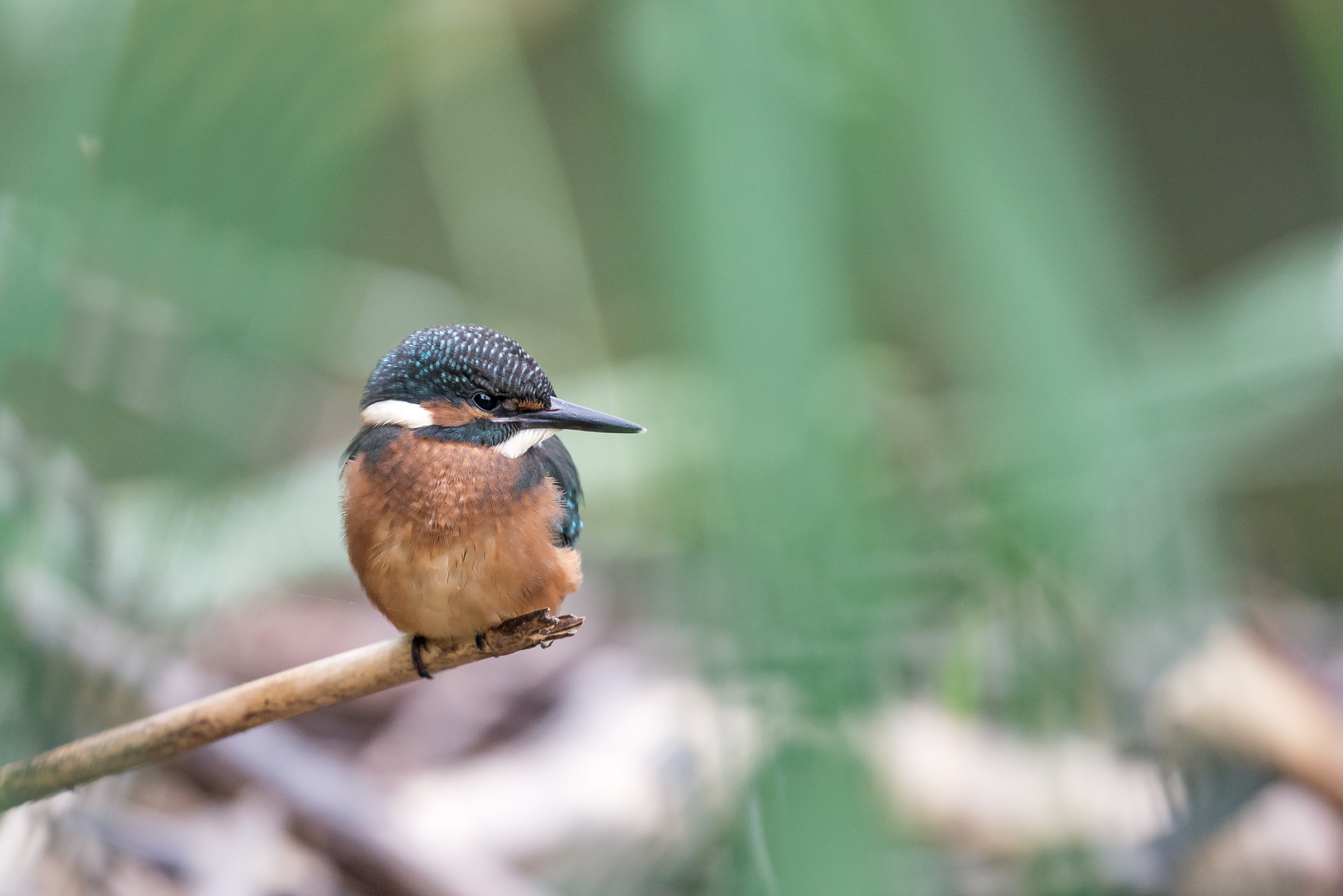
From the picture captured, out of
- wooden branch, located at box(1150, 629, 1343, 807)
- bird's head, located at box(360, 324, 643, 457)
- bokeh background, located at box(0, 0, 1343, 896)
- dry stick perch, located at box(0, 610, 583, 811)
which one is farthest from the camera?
wooden branch, located at box(1150, 629, 1343, 807)

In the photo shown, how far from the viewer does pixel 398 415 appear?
0.73m

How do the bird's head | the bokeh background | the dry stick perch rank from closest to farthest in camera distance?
1. the bokeh background
2. the dry stick perch
3. the bird's head

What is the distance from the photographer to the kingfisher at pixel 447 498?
0.67 m

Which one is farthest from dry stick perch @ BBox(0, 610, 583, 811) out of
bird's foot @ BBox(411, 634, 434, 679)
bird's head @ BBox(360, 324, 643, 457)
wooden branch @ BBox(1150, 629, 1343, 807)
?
wooden branch @ BBox(1150, 629, 1343, 807)

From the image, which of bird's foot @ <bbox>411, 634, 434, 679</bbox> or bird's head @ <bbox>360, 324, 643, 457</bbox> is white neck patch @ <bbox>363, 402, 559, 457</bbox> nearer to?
bird's head @ <bbox>360, 324, 643, 457</bbox>

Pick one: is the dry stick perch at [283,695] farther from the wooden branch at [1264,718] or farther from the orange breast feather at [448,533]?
the wooden branch at [1264,718]

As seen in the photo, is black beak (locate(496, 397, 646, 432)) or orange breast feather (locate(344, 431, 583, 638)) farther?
orange breast feather (locate(344, 431, 583, 638))

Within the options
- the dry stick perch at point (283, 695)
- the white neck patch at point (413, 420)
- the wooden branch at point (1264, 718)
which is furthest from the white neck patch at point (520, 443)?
the wooden branch at point (1264, 718)

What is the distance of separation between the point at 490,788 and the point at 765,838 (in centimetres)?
134

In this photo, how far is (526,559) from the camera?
2.42 ft

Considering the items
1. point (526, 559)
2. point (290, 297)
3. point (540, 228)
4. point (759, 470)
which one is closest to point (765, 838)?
point (759, 470)

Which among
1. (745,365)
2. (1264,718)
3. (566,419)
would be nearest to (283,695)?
(566,419)

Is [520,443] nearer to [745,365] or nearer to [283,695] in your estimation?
[283,695]

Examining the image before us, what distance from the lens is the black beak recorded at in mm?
546
